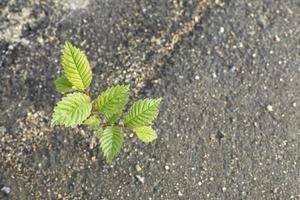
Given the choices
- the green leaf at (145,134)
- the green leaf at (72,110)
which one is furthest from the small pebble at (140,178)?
the green leaf at (72,110)

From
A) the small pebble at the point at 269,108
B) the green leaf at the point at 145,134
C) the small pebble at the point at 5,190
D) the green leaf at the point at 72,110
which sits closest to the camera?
the green leaf at the point at 72,110

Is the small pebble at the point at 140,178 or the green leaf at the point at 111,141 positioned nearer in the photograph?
the green leaf at the point at 111,141

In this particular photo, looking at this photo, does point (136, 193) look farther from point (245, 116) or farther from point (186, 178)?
point (245, 116)

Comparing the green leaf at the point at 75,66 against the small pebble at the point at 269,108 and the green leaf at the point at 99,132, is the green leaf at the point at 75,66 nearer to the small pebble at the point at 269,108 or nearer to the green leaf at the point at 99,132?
the green leaf at the point at 99,132

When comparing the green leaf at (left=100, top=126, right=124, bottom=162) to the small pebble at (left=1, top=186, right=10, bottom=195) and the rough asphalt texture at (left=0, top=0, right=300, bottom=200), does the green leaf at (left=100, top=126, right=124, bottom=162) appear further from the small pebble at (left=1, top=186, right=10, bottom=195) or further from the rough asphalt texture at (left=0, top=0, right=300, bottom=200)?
the small pebble at (left=1, top=186, right=10, bottom=195)

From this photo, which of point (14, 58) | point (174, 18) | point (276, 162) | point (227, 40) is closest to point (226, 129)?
point (276, 162)

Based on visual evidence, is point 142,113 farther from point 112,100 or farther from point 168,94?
point 168,94

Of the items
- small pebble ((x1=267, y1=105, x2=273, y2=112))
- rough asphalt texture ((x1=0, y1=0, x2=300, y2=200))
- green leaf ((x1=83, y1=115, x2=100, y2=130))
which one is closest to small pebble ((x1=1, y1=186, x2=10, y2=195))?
rough asphalt texture ((x1=0, y1=0, x2=300, y2=200))

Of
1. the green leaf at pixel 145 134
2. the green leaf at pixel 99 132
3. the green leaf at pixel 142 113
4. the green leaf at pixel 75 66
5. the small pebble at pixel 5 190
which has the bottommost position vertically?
the small pebble at pixel 5 190

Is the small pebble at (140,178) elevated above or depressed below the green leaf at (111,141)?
below
